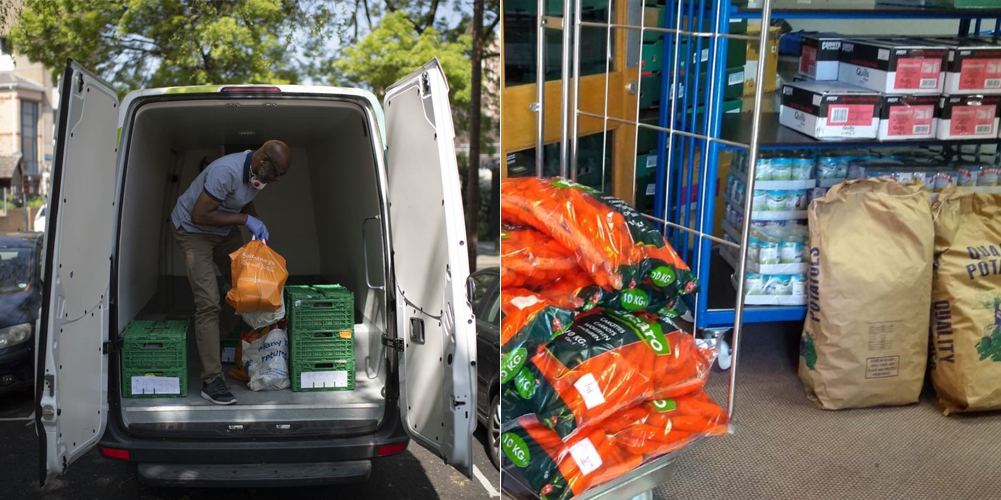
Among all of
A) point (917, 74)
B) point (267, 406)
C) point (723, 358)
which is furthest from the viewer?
point (723, 358)

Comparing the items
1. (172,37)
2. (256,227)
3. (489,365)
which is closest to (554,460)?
(489,365)

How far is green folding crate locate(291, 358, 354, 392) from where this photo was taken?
364 centimetres

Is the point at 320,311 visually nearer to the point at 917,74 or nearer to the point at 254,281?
the point at 254,281

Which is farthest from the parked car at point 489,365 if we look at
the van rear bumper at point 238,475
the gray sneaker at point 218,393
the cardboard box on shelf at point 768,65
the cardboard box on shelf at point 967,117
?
the cardboard box on shelf at point 967,117

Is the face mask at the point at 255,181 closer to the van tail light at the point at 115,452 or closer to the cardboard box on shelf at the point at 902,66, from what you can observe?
the van tail light at the point at 115,452

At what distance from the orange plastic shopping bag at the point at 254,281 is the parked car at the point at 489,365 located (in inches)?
35.6

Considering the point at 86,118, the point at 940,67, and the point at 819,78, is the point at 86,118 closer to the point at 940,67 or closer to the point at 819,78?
the point at 819,78

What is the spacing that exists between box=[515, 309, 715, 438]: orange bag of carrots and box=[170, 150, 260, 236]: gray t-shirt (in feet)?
6.19

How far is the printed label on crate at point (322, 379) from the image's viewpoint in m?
3.65

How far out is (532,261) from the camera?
2637 mm

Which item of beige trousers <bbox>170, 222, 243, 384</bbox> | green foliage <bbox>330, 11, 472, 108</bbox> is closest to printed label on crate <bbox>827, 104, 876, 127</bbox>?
beige trousers <bbox>170, 222, 243, 384</bbox>

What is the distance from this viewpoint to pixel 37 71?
20.1 ft

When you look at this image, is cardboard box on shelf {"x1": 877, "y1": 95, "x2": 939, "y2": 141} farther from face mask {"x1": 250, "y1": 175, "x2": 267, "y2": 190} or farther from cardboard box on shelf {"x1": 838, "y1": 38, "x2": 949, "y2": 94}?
face mask {"x1": 250, "y1": 175, "x2": 267, "y2": 190}

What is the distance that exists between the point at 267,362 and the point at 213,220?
71 cm
